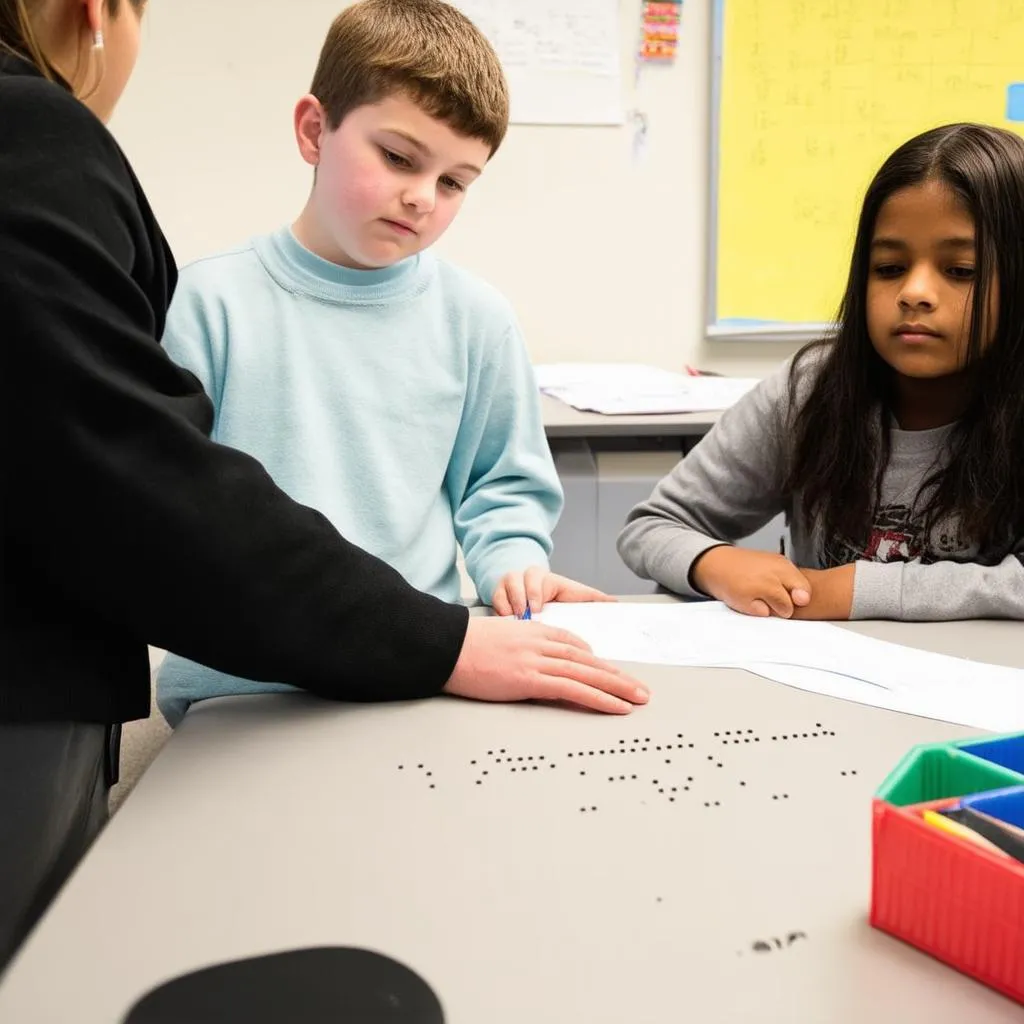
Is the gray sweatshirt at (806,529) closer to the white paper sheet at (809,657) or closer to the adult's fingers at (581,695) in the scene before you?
the white paper sheet at (809,657)

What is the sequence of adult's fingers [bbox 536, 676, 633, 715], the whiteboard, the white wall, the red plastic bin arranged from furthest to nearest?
1. the whiteboard
2. the white wall
3. adult's fingers [bbox 536, 676, 633, 715]
4. the red plastic bin

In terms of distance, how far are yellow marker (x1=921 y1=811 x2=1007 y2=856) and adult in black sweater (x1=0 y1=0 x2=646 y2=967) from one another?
388 millimetres

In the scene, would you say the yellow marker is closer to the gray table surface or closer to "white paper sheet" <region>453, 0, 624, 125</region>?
the gray table surface

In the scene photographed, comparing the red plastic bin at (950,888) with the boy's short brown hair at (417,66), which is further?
the boy's short brown hair at (417,66)

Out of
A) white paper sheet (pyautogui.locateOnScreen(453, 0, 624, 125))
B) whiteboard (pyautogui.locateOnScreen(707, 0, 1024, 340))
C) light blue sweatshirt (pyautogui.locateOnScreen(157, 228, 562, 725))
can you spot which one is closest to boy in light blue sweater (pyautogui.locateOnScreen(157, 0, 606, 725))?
light blue sweatshirt (pyautogui.locateOnScreen(157, 228, 562, 725))

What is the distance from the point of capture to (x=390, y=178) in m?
1.03

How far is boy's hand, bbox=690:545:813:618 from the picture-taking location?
1.00 metres

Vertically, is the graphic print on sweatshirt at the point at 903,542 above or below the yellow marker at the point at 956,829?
below

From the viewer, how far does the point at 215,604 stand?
2.12 feet

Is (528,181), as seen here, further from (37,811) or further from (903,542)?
(37,811)

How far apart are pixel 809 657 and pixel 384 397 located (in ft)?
1.74

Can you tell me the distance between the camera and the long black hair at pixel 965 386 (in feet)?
3.51

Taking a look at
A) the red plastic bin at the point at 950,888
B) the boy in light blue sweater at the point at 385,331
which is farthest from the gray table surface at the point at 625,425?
the red plastic bin at the point at 950,888

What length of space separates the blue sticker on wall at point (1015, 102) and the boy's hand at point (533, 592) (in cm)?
208
